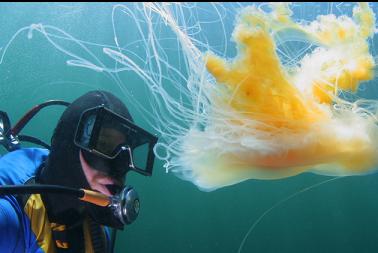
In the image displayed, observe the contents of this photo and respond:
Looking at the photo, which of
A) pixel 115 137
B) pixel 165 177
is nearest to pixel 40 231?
pixel 115 137

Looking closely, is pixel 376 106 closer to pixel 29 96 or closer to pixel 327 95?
pixel 327 95

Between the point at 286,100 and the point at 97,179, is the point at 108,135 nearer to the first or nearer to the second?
the point at 97,179

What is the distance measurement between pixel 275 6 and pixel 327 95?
81cm

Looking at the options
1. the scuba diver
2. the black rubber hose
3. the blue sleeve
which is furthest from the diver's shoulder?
the black rubber hose

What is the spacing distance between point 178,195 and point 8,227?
90.1 ft

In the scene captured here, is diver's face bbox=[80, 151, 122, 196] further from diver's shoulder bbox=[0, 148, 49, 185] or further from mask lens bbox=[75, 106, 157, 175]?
diver's shoulder bbox=[0, 148, 49, 185]

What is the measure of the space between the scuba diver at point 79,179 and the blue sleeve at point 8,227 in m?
0.02

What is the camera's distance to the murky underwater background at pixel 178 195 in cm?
1709

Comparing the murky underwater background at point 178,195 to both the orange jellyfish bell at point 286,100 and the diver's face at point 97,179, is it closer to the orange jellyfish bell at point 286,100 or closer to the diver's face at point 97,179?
the orange jellyfish bell at point 286,100

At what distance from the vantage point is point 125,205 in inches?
87.4

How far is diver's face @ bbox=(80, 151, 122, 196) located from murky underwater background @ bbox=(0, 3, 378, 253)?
1240 cm

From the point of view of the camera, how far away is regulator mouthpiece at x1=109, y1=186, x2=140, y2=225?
2.18 m

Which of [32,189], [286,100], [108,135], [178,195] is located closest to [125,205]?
[108,135]

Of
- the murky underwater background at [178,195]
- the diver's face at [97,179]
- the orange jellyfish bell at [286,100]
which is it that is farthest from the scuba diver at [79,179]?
the murky underwater background at [178,195]
